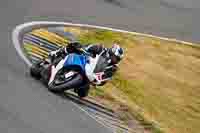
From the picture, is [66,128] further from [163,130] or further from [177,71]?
[177,71]

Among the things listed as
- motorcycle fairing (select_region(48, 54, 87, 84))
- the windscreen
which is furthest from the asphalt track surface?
the windscreen

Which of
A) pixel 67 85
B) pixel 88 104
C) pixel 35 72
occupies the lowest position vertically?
pixel 88 104

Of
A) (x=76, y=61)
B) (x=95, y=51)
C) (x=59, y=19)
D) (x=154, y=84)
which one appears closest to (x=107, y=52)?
(x=95, y=51)

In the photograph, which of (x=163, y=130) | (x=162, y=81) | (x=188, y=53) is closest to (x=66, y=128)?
(x=163, y=130)

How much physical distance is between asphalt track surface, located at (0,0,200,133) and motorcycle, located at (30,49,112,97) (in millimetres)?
307

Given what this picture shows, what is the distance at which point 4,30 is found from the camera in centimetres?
1752

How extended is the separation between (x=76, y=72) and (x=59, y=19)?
7125 mm

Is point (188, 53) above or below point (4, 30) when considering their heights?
below

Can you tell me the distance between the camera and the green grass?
50.2ft

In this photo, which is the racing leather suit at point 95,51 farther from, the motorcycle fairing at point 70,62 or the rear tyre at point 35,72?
the rear tyre at point 35,72

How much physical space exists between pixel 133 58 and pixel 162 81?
1.52 metres

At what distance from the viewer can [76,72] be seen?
45.1ft

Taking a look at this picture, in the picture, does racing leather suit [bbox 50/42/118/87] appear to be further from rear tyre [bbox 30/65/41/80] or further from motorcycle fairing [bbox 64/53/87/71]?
rear tyre [bbox 30/65/41/80]

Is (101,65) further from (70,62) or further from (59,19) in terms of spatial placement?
(59,19)
